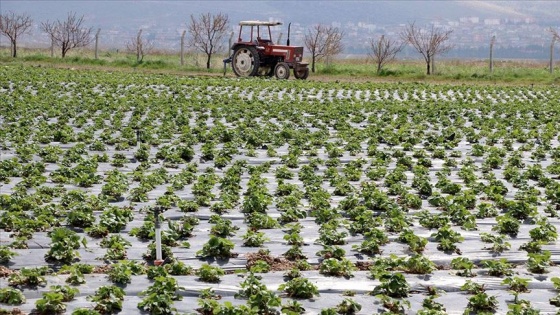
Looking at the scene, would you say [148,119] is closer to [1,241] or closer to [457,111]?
[457,111]

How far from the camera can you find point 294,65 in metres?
32.6

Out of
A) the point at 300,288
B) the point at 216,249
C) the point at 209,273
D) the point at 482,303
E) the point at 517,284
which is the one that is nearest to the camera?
the point at 482,303

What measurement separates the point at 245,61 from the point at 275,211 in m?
22.7

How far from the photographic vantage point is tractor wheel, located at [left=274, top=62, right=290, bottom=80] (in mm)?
31905

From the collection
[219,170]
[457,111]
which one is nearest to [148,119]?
[219,170]

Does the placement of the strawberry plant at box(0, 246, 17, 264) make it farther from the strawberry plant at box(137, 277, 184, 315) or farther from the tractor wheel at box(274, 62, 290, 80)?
the tractor wheel at box(274, 62, 290, 80)

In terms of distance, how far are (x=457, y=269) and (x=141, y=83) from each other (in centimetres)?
2013

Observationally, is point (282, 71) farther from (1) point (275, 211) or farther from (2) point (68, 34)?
(1) point (275, 211)

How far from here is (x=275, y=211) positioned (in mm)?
10406

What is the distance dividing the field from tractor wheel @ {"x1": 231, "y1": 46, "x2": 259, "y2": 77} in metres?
12.2

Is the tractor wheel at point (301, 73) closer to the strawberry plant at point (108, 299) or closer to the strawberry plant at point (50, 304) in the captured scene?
the strawberry plant at point (108, 299)

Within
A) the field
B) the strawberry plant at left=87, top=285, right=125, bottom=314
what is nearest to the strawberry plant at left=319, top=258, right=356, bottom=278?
the field

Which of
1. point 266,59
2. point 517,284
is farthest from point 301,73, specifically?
point 517,284

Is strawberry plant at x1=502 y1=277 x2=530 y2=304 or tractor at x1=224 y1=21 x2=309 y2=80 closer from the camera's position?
strawberry plant at x1=502 y1=277 x2=530 y2=304
